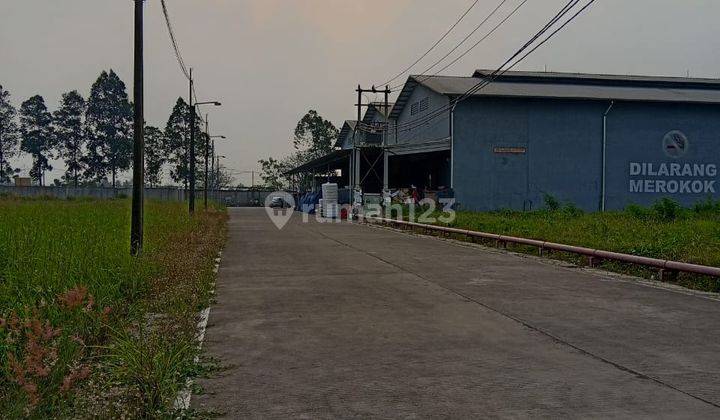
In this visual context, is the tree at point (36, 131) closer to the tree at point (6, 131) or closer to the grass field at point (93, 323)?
the tree at point (6, 131)

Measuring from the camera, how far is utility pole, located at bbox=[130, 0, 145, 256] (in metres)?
13.0

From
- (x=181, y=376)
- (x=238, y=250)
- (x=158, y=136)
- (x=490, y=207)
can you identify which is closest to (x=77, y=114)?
(x=158, y=136)

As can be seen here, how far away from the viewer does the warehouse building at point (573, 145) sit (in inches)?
1591

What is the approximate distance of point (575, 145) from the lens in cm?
4112

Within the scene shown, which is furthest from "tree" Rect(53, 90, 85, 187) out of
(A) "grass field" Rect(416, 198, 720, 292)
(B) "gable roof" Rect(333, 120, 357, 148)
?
(A) "grass field" Rect(416, 198, 720, 292)

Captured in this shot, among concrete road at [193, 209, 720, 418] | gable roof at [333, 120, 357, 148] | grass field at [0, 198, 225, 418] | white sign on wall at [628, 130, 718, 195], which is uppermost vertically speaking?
gable roof at [333, 120, 357, 148]

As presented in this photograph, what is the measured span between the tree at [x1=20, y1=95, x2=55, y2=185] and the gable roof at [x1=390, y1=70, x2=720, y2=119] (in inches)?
1692

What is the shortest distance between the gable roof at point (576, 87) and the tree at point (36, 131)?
1692 inches

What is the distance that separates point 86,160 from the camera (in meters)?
75.3

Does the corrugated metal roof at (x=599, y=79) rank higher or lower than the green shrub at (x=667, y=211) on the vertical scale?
higher

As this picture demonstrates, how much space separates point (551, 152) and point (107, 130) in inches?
2084

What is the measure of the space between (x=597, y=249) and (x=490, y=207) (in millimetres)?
25128

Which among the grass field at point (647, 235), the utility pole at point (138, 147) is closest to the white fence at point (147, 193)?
the grass field at point (647, 235)

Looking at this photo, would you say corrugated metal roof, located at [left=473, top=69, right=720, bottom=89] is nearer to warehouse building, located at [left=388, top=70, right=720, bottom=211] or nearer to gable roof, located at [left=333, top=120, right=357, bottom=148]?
warehouse building, located at [left=388, top=70, right=720, bottom=211]
